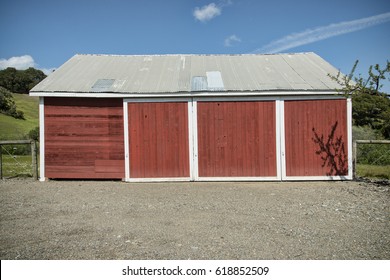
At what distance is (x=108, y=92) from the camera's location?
32.8 feet

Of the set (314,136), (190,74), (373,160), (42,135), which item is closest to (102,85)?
(42,135)

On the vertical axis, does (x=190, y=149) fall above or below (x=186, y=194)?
above

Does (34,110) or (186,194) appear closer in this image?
(186,194)

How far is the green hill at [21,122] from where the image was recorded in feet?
90.3

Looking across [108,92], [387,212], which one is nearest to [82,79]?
[108,92]

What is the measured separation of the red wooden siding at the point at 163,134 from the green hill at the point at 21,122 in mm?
17023

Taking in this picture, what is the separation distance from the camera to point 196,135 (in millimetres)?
10188

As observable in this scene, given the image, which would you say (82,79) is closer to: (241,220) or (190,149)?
(190,149)

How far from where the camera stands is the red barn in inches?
399

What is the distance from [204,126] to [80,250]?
6.65 metres

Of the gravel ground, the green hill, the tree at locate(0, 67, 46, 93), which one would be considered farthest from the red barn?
the tree at locate(0, 67, 46, 93)

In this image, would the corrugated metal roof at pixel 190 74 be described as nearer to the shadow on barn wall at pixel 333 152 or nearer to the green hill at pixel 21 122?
the shadow on barn wall at pixel 333 152
